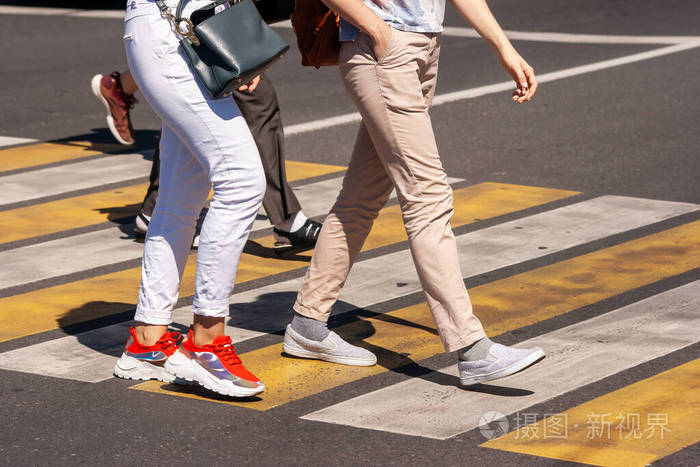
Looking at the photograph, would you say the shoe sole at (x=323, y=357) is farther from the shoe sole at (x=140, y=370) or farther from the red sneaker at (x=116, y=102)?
the red sneaker at (x=116, y=102)

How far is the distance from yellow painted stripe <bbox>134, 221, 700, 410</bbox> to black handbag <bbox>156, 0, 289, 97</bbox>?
1070 mm

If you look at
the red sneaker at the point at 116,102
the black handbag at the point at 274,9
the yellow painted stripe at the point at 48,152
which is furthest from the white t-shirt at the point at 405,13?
the yellow painted stripe at the point at 48,152

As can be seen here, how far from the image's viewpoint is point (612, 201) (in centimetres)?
788

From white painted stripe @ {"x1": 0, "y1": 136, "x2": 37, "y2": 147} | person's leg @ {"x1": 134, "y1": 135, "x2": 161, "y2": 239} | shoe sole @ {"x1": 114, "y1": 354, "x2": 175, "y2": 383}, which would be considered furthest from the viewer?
white painted stripe @ {"x1": 0, "y1": 136, "x2": 37, "y2": 147}

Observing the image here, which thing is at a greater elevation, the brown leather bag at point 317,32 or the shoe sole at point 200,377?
the brown leather bag at point 317,32

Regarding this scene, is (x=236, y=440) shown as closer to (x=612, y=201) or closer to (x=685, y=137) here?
(x=612, y=201)

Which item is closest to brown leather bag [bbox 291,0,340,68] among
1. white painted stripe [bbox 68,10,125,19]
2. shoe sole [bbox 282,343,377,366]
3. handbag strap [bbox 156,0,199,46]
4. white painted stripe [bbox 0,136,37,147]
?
handbag strap [bbox 156,0,199,46]

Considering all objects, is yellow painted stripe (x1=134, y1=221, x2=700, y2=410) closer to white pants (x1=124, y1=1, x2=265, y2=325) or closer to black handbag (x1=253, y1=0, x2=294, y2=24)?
white pants (x1=124, y1=1, x2=265, y2=325)

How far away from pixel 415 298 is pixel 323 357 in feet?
3.28

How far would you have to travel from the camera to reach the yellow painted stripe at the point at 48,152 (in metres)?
9.20

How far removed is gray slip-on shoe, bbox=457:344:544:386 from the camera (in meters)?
4.61

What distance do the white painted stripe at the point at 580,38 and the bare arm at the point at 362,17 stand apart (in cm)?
1068

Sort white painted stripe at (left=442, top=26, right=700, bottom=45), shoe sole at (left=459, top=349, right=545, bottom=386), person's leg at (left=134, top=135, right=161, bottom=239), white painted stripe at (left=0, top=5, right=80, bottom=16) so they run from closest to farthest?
shoe sole at (left=459, top=349, right=545, bottom=386) → person's leg at (left=134, top=135, right=161, bottom=239) → white painted stripe at (left=442, top=26, right=700, bottom=45) → white painted stripe at (left=0, top=5, right=80, bottom=16)

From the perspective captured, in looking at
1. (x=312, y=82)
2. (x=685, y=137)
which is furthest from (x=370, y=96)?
(x=312, y=82)
